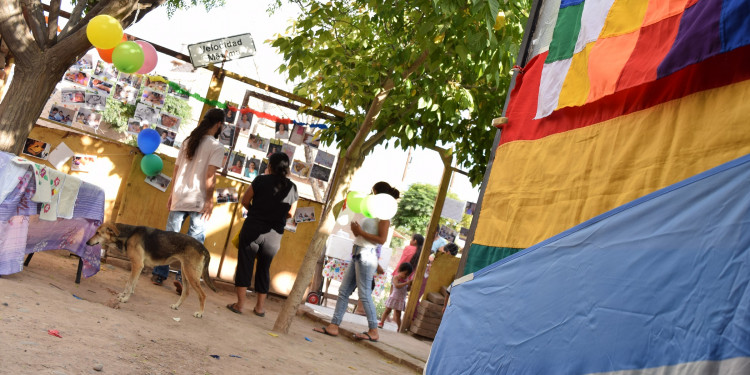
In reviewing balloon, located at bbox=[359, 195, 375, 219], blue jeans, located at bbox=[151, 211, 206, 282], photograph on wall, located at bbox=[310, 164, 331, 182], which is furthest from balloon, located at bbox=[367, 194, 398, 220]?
photograph on wall, located at bbox=[310, 164, 331, 182]

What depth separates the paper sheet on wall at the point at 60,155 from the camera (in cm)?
830

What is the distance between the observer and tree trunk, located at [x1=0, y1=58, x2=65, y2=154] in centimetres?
669

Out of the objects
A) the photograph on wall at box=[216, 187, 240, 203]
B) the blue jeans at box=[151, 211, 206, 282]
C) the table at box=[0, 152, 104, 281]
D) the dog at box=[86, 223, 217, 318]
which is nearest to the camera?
the table at box=[0, 152, 104, 281]

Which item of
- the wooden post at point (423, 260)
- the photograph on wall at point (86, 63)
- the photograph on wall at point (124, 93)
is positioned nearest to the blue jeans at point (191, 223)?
the photograph on wall at point (124, 93)

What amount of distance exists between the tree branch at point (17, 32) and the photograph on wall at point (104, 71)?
1.73 meters

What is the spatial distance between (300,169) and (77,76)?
317 centimetres

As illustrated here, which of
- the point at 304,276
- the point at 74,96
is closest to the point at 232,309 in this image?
the point at 304,276

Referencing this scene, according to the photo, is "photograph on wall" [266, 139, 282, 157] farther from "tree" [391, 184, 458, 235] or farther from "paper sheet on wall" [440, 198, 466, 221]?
"tree" [391, 184, 458, 235]

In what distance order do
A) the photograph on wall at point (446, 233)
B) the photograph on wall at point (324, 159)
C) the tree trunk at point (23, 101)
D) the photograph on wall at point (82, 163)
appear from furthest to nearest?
1. the photograph on wall at point (446, 233)
2. the photograph on wall at point (324, 159)
3. the photograph on wall at point (82, 163)
4. the tree trunk at point (23, 101)

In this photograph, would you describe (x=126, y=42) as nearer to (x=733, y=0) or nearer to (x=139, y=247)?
(x=139, y=247)

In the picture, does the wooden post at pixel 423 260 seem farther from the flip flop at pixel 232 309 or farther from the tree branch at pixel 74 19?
the tree branch at pixel 74 19

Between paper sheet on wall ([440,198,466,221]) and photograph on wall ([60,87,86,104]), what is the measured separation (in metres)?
5.59

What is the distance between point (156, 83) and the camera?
8812mm

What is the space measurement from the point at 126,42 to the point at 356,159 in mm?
2661
